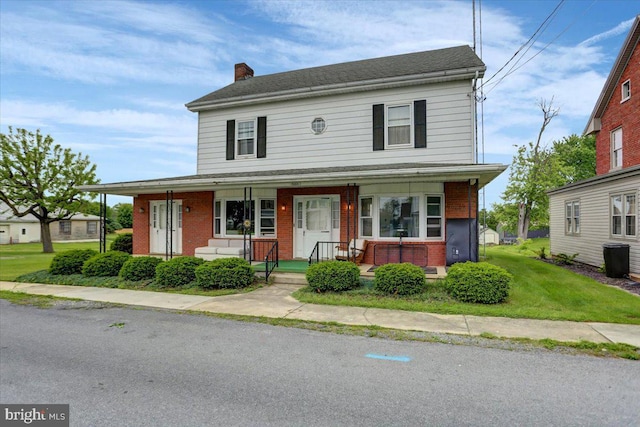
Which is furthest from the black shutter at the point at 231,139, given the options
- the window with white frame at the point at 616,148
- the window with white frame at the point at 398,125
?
the window with white frame at the point at 616,148

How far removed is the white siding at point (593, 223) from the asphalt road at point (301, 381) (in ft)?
30.8

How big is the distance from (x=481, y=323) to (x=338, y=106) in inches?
361

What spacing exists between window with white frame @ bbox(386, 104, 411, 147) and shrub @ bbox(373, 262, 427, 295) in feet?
17.1

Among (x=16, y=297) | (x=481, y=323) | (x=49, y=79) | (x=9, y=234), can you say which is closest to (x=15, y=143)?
(x=49, y=79)

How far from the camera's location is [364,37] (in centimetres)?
1603

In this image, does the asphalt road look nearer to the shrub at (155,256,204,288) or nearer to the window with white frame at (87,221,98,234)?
the shrub at (155,256,204,288)

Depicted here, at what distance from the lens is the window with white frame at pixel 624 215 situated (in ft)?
37.2

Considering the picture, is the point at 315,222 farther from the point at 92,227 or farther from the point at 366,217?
the point at 92,227

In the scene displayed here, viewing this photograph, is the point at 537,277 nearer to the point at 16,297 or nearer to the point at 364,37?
the point at 364,37

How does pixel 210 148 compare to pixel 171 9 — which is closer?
pixel 171 9

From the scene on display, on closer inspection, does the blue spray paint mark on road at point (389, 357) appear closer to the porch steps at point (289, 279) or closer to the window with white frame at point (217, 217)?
the porch steps at point (289, 279)

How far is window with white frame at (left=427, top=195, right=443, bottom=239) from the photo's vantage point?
11.1m

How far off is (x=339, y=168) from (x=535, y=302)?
22.4ft

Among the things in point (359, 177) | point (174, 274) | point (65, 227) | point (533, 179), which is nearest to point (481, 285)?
point (359, 177)
